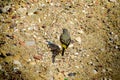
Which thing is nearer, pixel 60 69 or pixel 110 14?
pixel 60 69

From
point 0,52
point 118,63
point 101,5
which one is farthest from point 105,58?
point 0,52

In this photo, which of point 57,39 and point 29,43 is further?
point 57,39

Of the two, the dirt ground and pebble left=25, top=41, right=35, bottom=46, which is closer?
the dirt ground

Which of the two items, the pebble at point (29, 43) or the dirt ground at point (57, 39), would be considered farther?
the pebble at point (29, 43)

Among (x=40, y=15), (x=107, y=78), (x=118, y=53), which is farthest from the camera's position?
(x=40, y=15)

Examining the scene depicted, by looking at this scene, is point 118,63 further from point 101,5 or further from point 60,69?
point 101,5

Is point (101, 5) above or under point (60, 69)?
above

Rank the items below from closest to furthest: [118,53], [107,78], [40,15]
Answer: [107,78]
[118,53]
[40,15]
